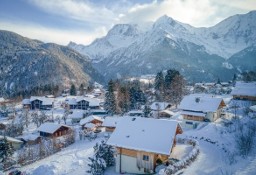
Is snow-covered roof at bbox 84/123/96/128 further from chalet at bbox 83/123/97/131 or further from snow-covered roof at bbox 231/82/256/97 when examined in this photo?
snow-covered roof at bbox 231/82/256/97

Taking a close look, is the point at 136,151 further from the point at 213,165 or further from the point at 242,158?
the point at 242,158

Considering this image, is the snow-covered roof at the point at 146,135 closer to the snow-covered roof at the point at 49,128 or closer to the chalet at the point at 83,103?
the snow-covered roof at the point at 49,128

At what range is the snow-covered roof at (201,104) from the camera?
55750 mm

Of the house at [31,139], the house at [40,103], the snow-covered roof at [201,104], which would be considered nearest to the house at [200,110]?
the snow-covered roof at [201,104]

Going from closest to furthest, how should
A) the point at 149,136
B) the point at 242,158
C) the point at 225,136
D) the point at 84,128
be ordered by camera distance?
the point at 242,158 → the point at 149,136 → the point at 225,136 → the point at 84,128

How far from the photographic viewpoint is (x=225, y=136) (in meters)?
40.6

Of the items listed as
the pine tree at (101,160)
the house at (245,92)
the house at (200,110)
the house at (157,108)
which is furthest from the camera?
the house at (245,92)

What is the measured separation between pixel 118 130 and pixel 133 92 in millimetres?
51417

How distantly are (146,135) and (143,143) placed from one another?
49.7 inches

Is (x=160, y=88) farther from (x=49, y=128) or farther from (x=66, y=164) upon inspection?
(x=66, y=164)

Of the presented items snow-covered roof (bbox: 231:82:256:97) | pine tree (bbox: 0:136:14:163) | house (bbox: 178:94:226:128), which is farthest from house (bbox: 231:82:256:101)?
pine tree (bbox: 0:136:14:163)

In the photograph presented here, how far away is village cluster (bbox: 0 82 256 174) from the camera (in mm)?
29984

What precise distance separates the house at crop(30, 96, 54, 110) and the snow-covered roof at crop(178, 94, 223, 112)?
223ft

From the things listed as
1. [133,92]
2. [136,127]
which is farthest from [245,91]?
[136,127]
